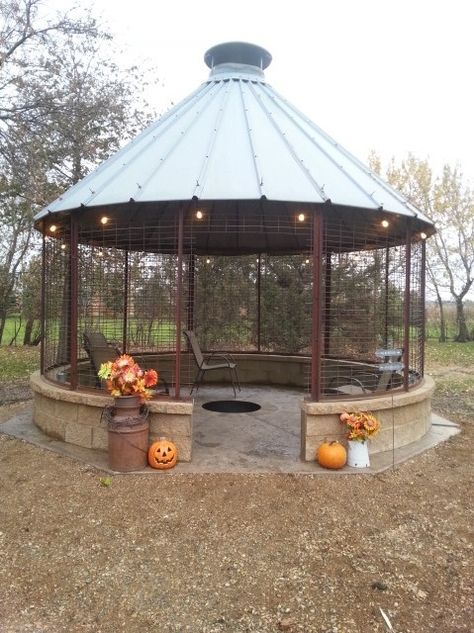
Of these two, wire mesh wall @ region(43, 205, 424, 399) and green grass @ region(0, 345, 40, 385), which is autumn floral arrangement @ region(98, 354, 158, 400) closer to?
wire mesh wall @ region(43, 205, 424, 399)

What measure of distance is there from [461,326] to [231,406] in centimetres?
1520

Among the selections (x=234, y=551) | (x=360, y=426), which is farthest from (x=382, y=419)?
(x=234, y=551)

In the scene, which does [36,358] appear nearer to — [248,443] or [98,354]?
[98,354]

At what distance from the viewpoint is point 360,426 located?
4629 mm

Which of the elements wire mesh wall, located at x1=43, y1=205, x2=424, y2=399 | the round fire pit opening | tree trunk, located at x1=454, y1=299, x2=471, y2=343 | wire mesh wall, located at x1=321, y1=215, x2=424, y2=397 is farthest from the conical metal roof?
tree trunk, located at x1=454, y1=299, x2=471, y2=343

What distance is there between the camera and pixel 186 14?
33.1 feet

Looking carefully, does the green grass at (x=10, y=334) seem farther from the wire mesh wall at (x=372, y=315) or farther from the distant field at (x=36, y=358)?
the wire mesh wall at (x=372, y=315)

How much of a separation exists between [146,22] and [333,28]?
4.23 meters

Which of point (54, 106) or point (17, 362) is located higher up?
point (54, 106)

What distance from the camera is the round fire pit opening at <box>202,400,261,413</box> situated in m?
7.05

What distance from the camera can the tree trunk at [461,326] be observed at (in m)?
19.4

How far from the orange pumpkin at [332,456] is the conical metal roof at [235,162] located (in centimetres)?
237

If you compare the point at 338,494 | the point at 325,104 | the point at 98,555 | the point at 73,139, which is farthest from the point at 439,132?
the point at 98,555

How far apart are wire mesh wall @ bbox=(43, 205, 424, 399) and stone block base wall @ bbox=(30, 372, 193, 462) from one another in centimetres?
24
